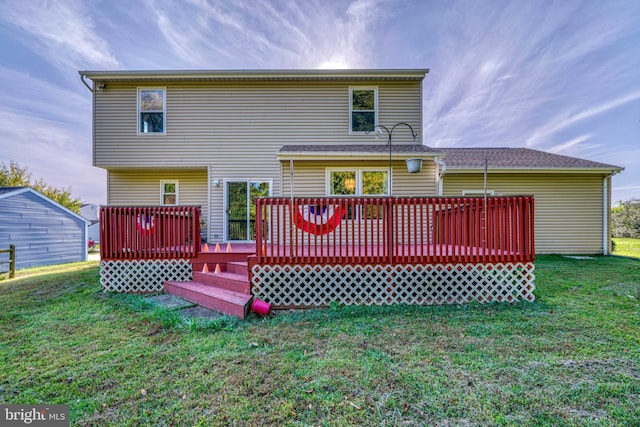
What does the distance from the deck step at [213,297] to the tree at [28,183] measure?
78.6 feet

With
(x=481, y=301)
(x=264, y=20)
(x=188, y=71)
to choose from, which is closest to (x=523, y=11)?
(x=264, y=20)

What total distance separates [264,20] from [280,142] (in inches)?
226

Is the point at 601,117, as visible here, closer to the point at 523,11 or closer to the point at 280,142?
the point at 523,11

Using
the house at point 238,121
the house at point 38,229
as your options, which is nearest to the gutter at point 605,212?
the house at point 238,121

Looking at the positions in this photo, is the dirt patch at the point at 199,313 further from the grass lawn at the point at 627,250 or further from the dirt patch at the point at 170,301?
the grass lawn at the point at 627,250

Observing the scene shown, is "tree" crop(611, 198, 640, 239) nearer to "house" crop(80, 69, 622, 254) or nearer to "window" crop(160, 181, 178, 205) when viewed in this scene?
"house" crop(80, 69, 622, 254)

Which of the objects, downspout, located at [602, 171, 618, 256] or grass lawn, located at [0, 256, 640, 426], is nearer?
Result: grass lawn, located at [0, 256, 640, 426]

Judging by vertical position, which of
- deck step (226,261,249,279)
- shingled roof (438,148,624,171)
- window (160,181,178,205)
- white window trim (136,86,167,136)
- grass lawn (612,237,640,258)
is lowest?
grass lawn (612,237,640,258)

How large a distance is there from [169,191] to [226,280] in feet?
19.6

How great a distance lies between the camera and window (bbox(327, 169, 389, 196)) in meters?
7.98

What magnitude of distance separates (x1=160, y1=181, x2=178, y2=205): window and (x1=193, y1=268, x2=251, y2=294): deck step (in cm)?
476

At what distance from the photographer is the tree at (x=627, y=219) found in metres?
16.2

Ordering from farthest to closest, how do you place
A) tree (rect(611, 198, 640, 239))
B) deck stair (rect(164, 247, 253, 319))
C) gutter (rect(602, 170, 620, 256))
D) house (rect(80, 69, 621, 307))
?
tree (rect(611, 198, 640, 239)) → gutter (rect(602, 170, 620, 256)) → house (rect(80, 69, 621, 307)) → deck stair (rect(164, 247, 253, 319))

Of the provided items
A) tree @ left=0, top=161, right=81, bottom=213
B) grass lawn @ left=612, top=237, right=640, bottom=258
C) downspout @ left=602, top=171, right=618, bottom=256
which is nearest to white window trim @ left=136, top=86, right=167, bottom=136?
downspout @ left=602, top=171, right=618, bottom=256
